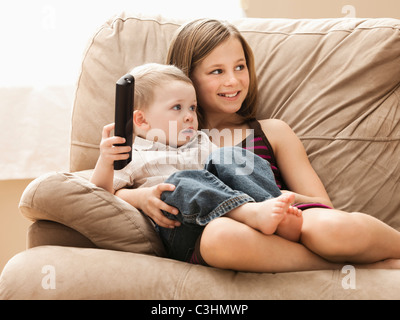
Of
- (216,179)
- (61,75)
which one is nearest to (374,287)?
(216,179)

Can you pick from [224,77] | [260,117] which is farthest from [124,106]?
[260,117]

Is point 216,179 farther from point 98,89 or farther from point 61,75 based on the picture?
point 61,75

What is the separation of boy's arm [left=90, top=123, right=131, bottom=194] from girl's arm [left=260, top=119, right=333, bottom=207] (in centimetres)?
49

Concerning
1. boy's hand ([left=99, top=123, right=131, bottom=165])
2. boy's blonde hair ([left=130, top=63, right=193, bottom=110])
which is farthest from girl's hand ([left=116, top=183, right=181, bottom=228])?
boy's blonde hair ([left=130, top=63, right=193, bottom=110])

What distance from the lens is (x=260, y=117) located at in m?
1.70

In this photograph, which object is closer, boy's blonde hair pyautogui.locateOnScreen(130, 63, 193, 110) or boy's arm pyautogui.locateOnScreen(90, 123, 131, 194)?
boy's arm pyautogui.locateOnScreen(90, 123, 131, 194)

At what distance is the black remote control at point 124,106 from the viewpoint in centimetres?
114

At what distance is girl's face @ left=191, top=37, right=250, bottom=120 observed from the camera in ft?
5.19

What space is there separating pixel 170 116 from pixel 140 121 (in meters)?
0.09

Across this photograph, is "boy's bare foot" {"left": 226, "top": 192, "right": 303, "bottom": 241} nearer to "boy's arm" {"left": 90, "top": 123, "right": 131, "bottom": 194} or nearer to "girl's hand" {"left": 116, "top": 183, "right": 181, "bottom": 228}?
"girl's hand" {"left": 116, "top": 183, "right": 181, "bottom": 228}

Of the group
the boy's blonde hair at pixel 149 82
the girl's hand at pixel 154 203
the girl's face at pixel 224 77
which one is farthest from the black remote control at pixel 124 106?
the girl's face at pixel 224 77

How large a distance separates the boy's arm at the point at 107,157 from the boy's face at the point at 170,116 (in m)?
0.17

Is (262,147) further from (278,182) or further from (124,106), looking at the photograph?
(124,106)

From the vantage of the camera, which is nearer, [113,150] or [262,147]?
[113,150]
